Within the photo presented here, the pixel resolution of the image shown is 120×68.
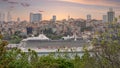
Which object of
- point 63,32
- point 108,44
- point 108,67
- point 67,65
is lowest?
point 63,32

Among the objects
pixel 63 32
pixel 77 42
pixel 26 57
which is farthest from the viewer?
pixel 63 32

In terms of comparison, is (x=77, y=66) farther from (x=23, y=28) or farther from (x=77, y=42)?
(x=23, y=28)

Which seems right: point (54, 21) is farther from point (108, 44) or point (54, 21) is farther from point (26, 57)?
point (108, 44)

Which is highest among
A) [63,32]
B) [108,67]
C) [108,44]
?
[108,44]

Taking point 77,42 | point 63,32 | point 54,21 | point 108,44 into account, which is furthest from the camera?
point 54,21

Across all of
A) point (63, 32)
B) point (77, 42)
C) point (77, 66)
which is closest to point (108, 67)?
point (77, 66)

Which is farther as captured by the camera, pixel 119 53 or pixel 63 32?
pixel 63 32

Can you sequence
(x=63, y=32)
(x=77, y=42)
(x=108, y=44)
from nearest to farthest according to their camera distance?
(x=108, y=44)
(x=77, y=42)
(x=63, y=32)

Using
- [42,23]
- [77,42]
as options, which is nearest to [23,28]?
[42,23]

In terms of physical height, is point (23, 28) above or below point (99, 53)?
below
